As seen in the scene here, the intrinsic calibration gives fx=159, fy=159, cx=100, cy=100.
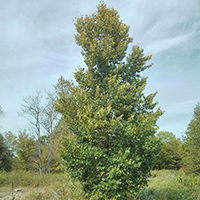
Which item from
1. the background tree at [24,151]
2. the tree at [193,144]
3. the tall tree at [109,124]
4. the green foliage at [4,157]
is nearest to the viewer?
the tall tree at [109,124]

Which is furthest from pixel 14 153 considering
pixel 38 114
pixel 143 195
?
pixel 143 195

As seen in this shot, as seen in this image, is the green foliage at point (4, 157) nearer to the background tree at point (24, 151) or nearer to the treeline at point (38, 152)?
the treeline at point (38, 152)

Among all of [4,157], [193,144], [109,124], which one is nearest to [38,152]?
[4,157]

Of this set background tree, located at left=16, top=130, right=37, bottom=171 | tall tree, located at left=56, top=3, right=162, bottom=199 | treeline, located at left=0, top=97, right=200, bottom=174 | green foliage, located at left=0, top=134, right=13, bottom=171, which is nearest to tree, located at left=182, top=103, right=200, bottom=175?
treeline, located at left=0, top=97, right=200, bottom=174

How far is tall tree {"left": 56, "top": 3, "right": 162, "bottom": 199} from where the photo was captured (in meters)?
5.27

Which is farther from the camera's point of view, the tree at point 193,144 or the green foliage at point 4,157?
the green foliage at point 4,157

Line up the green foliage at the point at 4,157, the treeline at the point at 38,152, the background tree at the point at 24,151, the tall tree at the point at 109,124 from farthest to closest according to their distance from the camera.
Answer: the background tree at the point at 24,151
the green foliage at the point at 4,157
the treeline at the point at 38,152
the tall tree at the point at 109,124

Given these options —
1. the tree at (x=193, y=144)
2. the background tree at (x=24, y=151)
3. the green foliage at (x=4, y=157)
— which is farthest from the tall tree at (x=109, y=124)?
the background tree at (x=24, y=151)

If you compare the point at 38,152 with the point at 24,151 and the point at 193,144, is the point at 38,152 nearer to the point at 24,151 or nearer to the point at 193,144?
the point at 24,151

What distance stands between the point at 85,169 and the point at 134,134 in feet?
6.92

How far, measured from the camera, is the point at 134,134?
561cm

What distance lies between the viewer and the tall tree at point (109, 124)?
5270 millimetres

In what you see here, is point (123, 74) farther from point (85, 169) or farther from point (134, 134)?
point (85, 169)

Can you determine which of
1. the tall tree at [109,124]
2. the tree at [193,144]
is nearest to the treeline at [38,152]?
the tree at [193,144]
